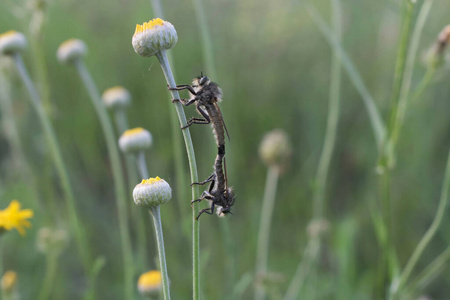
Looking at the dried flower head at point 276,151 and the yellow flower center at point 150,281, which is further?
the dried flower head at point 276,151

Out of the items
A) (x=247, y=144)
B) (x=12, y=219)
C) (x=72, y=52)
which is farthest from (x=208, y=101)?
(x=247, y=144)

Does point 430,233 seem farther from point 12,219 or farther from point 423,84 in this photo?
point 12,219

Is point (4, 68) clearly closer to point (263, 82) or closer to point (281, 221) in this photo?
point (281, 221)

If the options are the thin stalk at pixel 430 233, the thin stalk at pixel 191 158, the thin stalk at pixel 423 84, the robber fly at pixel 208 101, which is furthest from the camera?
the thin stalk at pixel 423 84

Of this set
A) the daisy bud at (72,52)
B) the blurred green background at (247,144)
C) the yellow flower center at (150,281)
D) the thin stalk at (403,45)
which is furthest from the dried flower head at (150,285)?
the daisy bud at (72,52)

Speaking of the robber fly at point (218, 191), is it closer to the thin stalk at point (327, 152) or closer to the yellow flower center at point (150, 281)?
the yellow flower center at point (150, 281)

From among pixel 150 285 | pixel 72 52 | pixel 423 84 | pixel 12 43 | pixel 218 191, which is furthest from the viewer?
pixel 72 52

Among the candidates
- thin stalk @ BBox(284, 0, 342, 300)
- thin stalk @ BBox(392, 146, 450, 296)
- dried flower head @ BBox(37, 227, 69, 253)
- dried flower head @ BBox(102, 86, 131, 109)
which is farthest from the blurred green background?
thin stalk @ BBox(392, 146, 450, 296)

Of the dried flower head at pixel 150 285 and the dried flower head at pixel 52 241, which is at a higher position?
the dried flower head at pixel 52 241

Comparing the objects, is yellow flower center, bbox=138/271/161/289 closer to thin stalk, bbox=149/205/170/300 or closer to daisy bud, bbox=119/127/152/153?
daisy bud, bbox=119/127/152/153
